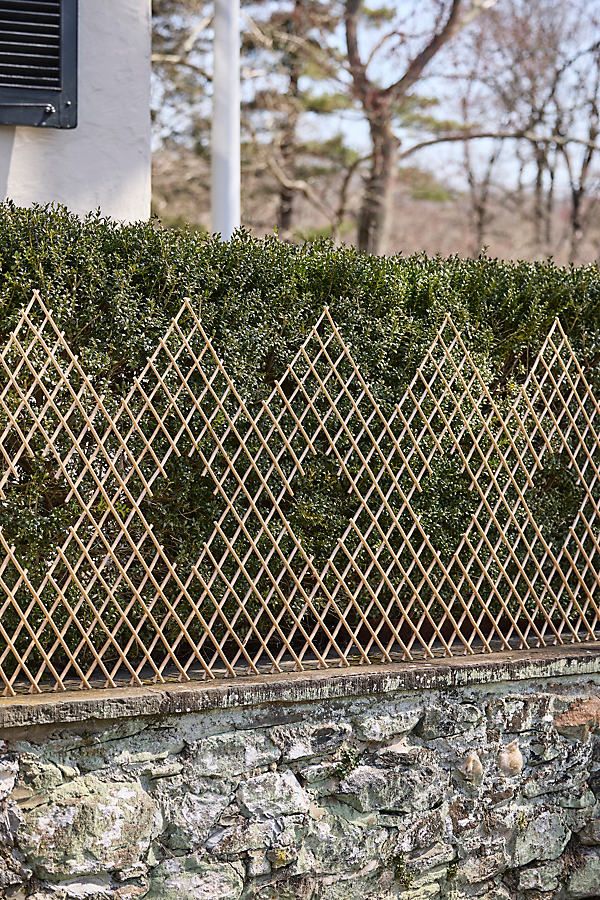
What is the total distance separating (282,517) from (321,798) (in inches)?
43.0

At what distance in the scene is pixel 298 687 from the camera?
405 cm

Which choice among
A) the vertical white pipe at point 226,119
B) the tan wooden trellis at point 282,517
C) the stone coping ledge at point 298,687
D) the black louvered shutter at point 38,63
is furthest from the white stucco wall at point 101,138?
the stone coping ledge at point 298,687

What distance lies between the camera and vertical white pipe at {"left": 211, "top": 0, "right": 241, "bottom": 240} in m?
6.31

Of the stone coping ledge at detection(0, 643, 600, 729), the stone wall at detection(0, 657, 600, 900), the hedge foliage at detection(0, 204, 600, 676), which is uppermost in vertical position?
the hedge foliage at detection(0, 204, 600, 676)

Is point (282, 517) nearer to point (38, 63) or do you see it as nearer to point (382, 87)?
point (38, 63)

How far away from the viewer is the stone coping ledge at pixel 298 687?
12.1 feet

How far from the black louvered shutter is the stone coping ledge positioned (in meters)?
2.75

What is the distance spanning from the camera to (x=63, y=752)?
372 cm

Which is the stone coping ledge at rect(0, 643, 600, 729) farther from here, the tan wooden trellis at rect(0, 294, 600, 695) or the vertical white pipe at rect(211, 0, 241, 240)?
the vertical white pipe at rect(211, 0, 241, 240)

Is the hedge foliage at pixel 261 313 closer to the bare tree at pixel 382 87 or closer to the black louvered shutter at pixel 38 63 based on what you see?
the black louvered shutter at pixel 38 63

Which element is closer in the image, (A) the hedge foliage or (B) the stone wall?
(B) the stone wall

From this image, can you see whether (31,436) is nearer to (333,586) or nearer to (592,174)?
(333,586)

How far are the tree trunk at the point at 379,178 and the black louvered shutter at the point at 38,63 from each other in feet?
26.2

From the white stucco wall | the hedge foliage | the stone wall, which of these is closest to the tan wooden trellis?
the hedge foliage
